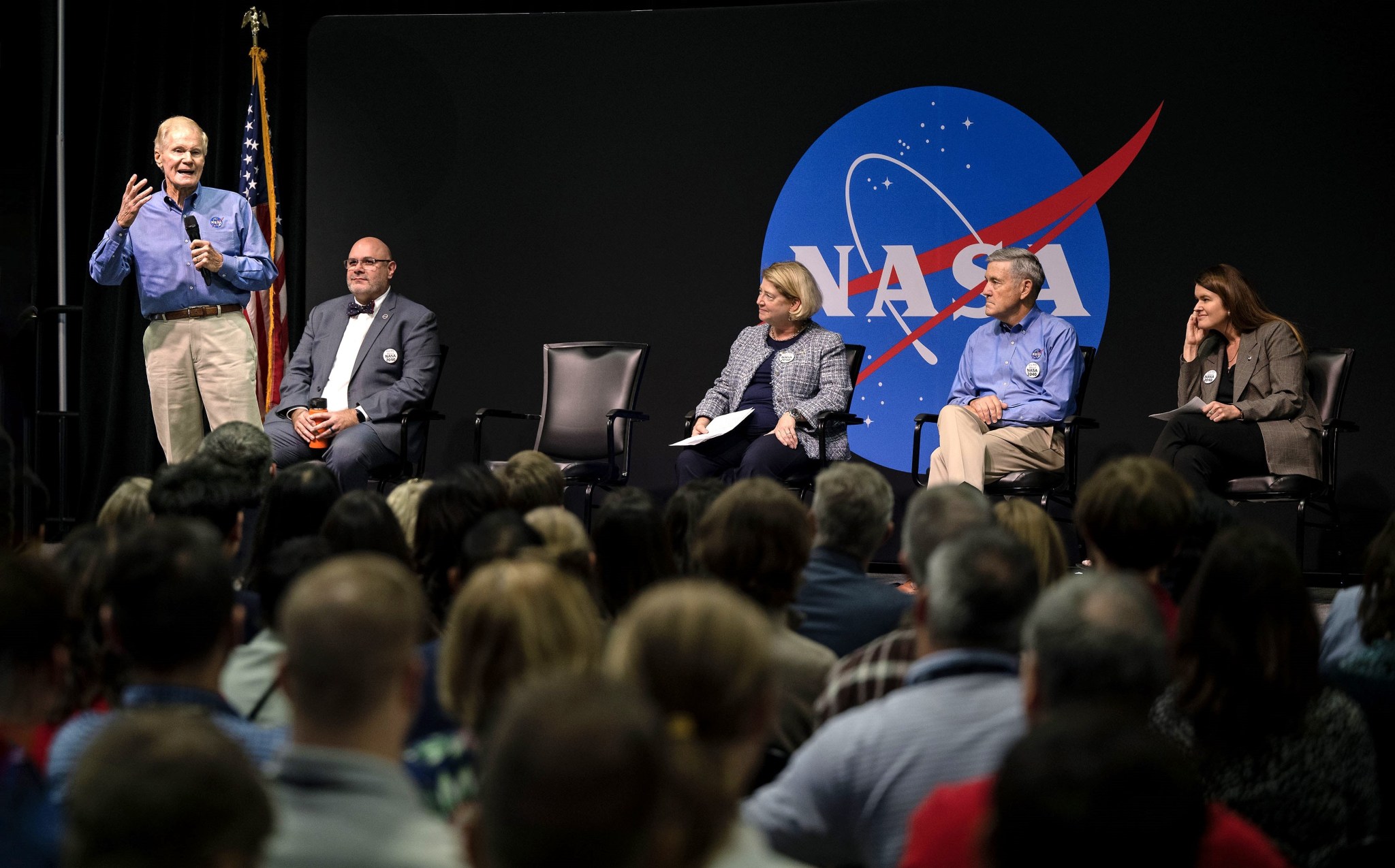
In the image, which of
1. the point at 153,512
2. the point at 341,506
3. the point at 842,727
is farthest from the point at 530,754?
the point at 153,512

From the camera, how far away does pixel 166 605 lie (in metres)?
1.59

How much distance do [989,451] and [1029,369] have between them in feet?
1.32

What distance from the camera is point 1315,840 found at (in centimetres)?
163

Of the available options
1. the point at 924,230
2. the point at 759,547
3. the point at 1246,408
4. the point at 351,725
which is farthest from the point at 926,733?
the point at 924,230

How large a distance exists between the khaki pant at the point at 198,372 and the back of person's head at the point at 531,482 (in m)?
2.09

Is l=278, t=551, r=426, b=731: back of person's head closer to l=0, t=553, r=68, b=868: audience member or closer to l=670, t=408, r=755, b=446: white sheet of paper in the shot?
l=0, t=553, r=68, b=868: audience member

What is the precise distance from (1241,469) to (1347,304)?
1.37 m

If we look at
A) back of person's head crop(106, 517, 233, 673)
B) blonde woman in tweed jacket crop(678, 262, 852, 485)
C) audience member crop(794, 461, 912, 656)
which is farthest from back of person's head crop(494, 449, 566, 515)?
blonde woman in tweed jacket crop(678, 262, 852, 485)

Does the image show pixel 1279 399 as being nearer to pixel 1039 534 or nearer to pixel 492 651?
pixel 1039 534

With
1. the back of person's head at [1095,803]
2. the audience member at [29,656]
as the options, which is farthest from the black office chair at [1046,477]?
the back of person's head at [1095,803]

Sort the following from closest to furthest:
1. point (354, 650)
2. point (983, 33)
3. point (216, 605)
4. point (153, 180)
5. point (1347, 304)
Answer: point (354, 650) < point (216, 605) < point (1347, 304) < point (983, 33) < point (153, 180)

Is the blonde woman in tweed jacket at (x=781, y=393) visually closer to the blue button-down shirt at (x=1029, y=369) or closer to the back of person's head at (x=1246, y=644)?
the blue button-down shirt at (x=1029, y=369)

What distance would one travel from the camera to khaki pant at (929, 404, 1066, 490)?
16.5 feet

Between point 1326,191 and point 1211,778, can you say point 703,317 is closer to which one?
point 1326,191
